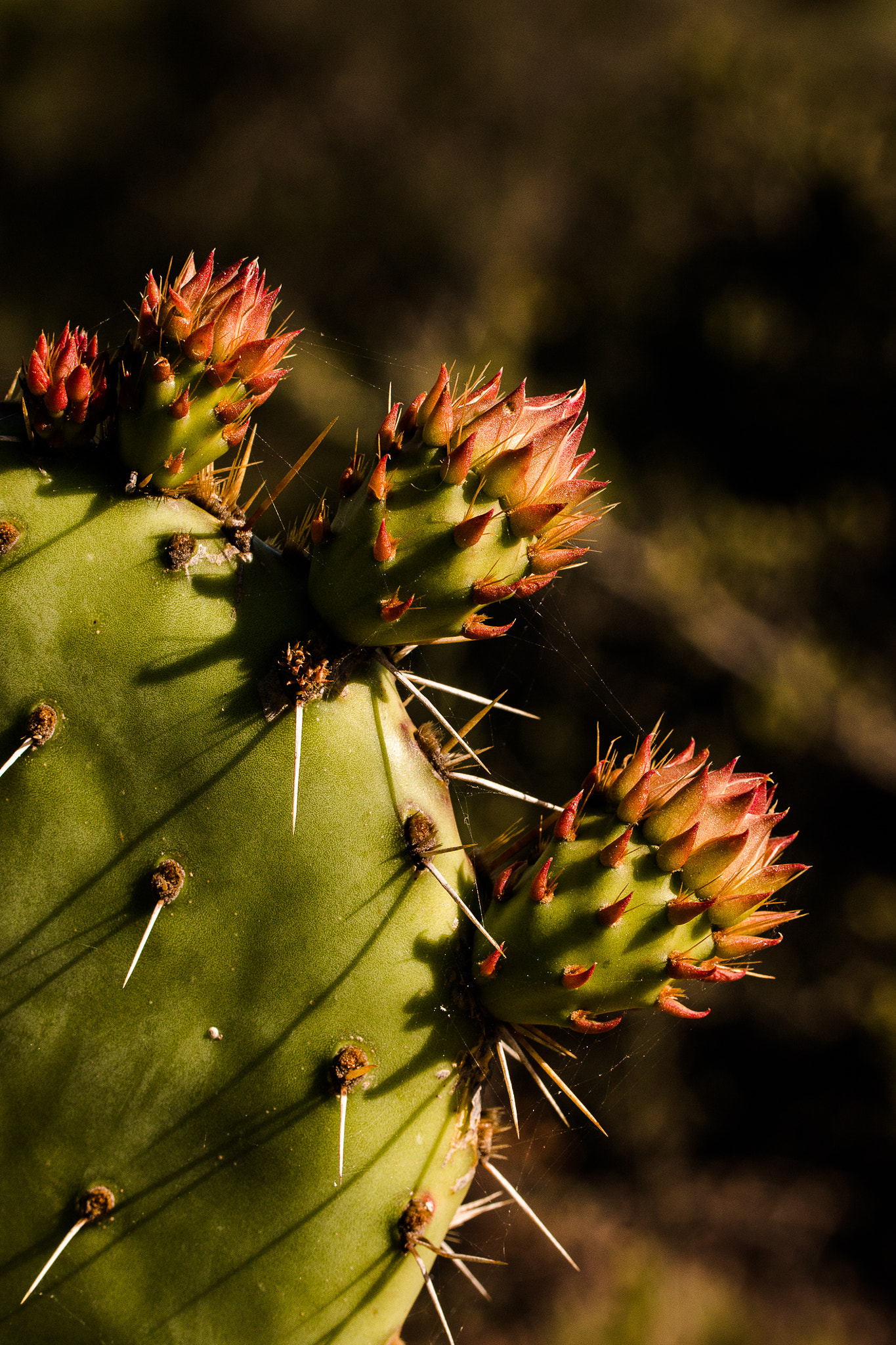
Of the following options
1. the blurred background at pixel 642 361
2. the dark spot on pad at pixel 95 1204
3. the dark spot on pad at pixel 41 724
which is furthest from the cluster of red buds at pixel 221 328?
the blurred background at pixel 642 361

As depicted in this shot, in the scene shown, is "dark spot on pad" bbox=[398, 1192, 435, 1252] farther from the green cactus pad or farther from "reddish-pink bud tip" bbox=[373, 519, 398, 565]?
"reddish-pink bud tip" bbox=[373, 519, 398, 565]

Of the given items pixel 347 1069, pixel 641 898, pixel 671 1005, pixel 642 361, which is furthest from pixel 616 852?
pixel 642 361

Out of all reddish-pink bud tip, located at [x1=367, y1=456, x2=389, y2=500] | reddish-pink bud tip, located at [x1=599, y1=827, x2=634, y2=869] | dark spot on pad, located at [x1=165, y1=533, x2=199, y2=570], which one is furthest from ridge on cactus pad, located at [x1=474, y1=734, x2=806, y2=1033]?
dark spot on pad, located at [x1=165, y1=533, x2=199, y2=570]

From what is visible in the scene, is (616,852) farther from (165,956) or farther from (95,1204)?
(95,1204)

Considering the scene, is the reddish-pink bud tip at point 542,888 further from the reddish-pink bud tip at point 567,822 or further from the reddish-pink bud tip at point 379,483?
the reddish-pink bud tip at point 379,483

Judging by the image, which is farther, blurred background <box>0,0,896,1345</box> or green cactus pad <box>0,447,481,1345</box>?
blurred background <box>0,0,896,1345</box>

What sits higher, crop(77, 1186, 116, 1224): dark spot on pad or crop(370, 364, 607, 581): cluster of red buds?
crop(370, 364, 607, 581): cluster of red buds
